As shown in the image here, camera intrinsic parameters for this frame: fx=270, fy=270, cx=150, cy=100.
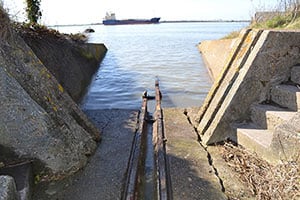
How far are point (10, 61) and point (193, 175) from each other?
7.98ft

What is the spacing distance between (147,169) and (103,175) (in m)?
0.69

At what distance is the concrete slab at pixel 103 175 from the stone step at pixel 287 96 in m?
2.16

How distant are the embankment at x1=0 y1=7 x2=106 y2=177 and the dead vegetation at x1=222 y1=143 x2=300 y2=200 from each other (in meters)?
1.86

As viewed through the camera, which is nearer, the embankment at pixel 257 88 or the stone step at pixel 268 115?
the stone step at pixel 268 115

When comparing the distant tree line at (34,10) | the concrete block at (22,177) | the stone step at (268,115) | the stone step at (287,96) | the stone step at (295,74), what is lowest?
the concrete block at (22,177)

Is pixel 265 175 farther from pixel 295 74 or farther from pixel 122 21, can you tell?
pixel 122 21

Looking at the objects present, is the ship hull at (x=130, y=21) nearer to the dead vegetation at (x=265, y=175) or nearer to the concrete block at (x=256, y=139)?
the concrete block at (x=256, y=139)

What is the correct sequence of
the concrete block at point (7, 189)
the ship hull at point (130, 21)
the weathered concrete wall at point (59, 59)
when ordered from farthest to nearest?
the ship hull at point (130, 21)
the weathered concrete wall at point (59, 59)
the concrete block at point (7, 189)

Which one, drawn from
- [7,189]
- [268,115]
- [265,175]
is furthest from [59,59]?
[265,175]

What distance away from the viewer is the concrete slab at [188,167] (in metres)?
2.78

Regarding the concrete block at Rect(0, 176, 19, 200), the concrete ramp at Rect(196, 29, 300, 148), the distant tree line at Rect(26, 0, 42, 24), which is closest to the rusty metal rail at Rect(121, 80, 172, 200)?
the concrete ramp at Rect(196, 29, 300, 148)

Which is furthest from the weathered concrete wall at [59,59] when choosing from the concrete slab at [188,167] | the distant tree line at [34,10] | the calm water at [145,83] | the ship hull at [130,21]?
the ship hull at [130,21]

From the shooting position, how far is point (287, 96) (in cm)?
352

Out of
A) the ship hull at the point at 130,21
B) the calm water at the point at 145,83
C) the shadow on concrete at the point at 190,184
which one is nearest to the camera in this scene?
the shadow on concrete at the point at 190,184
